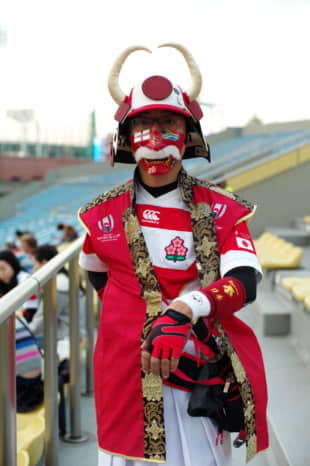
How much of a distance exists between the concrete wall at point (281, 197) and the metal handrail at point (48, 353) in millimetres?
6520

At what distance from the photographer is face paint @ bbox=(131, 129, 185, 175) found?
1622 mm

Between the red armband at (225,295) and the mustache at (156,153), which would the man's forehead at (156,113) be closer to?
the mustache at (156,153)

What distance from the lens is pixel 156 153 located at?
1622mm

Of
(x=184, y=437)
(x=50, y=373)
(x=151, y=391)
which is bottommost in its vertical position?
(x=50, y=373)

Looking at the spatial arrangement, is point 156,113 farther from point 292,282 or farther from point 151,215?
point 292,282

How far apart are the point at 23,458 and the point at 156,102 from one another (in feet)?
4.31

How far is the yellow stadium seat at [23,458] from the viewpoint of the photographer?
6.75 feet

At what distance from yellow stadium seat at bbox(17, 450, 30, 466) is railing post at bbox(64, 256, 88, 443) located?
1.67ft

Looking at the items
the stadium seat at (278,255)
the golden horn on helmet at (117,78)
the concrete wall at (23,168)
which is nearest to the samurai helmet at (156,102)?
the golden horn on helmet at (117,78)

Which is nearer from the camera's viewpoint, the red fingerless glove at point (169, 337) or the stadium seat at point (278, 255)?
the red fingerless glove at point (169, 337)

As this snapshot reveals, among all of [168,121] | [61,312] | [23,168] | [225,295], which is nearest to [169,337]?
[225,295]

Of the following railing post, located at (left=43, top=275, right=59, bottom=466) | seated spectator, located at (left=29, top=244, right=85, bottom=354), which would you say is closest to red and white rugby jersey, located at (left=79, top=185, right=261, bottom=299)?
railing post, located at (left=43, top=275, right=59, bottom=466)

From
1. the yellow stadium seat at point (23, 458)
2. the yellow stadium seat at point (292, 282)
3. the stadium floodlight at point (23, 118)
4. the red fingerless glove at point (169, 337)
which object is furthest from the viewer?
the stadium floodlight at point (23, 118)

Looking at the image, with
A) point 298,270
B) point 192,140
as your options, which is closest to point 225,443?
point 192,140
